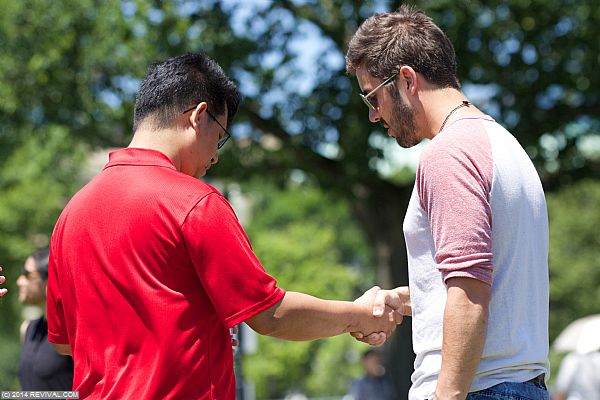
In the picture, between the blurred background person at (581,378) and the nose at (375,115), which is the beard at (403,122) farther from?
the blurred background person at (581,378)

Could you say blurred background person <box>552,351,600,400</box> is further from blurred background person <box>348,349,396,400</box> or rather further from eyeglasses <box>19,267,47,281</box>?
eyeglasses <box>19,267,47,281</box>

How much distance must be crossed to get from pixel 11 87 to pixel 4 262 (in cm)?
1408

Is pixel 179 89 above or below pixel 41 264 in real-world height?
above

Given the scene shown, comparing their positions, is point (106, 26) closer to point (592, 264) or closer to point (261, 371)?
point (261, 371)

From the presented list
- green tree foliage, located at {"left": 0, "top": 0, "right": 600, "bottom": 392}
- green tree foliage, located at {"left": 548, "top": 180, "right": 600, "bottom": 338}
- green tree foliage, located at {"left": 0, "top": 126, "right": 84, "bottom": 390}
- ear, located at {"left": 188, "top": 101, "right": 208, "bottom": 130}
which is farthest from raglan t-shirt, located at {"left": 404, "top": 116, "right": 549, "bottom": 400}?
green tree foliage, located at {"left": 548, "top": 180, "right": 600, "bottom": 338}

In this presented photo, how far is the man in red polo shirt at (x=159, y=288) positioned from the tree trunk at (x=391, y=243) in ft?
38.4

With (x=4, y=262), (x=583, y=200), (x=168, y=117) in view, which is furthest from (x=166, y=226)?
(x=583, y=200)

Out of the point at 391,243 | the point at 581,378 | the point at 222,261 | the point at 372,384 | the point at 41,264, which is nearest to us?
the point at 222,261

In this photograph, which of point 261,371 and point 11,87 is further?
point 261,371

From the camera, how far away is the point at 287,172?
591 inches

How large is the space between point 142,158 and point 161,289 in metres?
0.43

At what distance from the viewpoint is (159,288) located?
2621 millimetres

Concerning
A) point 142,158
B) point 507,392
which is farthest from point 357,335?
point 142,158

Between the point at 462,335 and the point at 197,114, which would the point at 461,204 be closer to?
the point at 462,335
